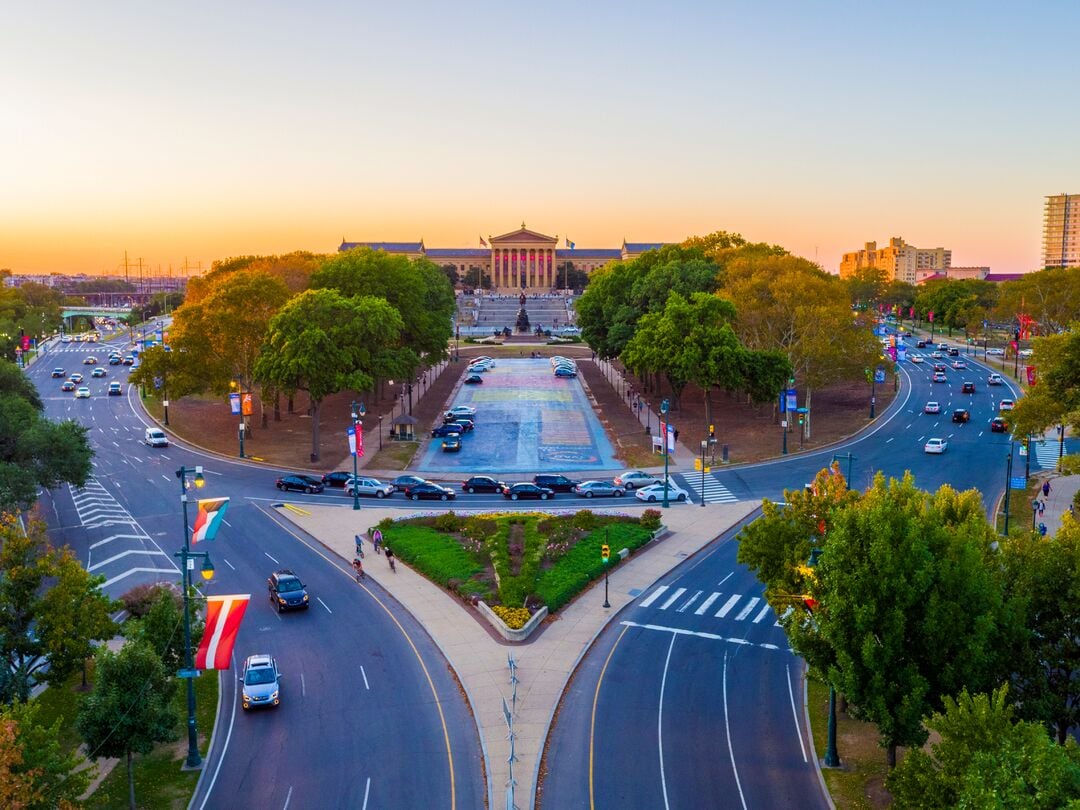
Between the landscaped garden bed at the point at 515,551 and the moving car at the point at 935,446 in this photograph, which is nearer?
the landscaped garden bed at the point at 515,551

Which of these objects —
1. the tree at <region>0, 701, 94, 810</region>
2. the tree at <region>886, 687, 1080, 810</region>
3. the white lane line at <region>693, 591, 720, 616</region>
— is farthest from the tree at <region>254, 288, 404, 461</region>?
the tree at <region>886, 687, 1080, 810</region>

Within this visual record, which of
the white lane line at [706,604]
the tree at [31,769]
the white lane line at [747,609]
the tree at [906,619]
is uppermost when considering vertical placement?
the tree at [906,619]

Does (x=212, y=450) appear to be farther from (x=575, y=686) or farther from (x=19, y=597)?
(x=575, y=686)

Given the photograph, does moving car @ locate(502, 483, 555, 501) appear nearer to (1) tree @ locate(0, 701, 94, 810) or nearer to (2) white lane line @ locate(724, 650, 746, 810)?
(2) white lane line @ locate(724, 650, 746, 810)

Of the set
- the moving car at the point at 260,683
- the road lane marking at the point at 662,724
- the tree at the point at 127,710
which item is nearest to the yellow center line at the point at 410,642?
the moving car at the point at 260,683

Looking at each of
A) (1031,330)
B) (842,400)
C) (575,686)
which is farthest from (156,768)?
(1031,330)

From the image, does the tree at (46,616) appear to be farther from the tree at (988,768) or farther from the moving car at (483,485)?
the moving car at (483,485)
